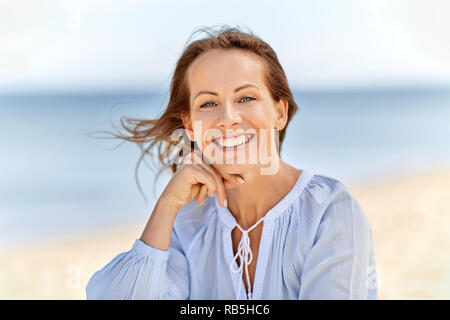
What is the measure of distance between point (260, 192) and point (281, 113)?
411 millimetres

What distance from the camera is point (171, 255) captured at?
2156 millimetres

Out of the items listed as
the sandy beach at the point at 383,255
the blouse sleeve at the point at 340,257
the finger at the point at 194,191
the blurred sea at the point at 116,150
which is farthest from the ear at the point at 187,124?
the sandy beach at the point at 383,255

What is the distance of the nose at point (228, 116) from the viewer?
1.92m

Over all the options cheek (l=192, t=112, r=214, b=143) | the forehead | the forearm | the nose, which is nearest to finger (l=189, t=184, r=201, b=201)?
the forearm

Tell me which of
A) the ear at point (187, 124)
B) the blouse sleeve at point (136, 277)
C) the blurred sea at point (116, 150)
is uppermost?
the blurred sea at point (116, 150)

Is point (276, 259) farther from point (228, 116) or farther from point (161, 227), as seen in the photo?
point (228, 116)

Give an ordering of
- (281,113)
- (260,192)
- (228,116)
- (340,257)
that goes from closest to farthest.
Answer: (340,257)
(228,116)
(260,192)
(281,113)

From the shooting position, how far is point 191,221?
7.47 ft

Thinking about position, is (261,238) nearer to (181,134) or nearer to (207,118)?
(207,118)

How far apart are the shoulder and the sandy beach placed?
2170 mm

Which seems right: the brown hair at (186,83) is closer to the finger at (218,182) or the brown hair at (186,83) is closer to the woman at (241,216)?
the woman at (241,216)

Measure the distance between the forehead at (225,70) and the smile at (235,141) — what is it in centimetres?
21

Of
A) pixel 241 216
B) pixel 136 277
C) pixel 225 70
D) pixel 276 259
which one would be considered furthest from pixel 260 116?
pixel 136 277

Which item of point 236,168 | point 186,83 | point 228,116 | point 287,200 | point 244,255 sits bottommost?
point 244,255
